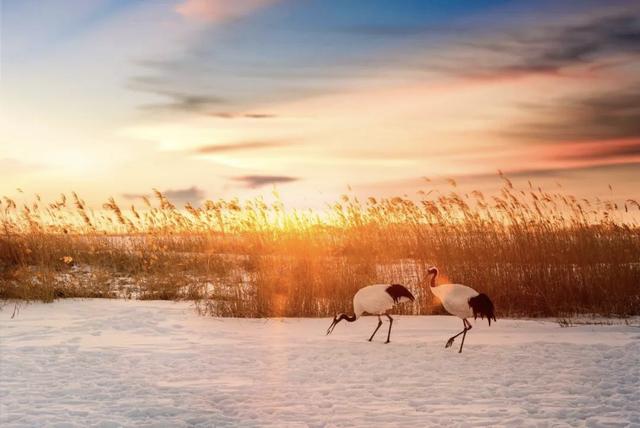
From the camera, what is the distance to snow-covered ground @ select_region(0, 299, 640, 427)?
15.6 feet

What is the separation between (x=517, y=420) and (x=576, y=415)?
1.62ft

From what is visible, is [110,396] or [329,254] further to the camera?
[329,254]

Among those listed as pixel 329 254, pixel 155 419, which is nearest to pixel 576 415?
pixel 155 419

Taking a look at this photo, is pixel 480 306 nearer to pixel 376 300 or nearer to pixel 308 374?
pixel 376 300

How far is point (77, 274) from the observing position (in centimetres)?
1296

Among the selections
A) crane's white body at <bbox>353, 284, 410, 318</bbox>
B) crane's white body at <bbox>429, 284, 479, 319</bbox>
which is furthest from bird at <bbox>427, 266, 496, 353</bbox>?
crane's white body at <bbox>353, 284, 410, 318</bbox>

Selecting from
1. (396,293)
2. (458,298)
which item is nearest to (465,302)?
(458,298)

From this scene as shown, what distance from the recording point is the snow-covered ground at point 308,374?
4.74 m

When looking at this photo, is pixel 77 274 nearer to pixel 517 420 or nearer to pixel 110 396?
pixel 110 396

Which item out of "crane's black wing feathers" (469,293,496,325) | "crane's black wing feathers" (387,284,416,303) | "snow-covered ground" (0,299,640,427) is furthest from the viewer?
"crane's black wing feathers" (387,284,416,303)

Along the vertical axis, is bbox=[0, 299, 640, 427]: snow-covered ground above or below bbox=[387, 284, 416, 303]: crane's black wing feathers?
below

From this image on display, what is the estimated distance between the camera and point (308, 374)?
605 centimetres

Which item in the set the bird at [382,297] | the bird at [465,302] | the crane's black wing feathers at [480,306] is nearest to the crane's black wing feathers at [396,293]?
the bird at [382,297]

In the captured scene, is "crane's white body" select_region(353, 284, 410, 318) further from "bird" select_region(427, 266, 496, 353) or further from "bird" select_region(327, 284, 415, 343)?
"bird" select_region(427, 266, 496, 353)
